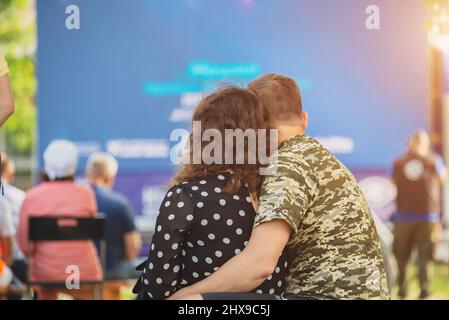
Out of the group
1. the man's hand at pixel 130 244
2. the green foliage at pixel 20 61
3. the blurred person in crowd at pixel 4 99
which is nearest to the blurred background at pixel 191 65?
the man's hand at pixel 130 244

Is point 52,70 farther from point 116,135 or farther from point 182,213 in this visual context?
point 182,213

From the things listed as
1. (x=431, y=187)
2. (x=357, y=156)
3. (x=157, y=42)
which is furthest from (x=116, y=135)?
(x=431, y=187)

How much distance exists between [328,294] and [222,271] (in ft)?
1.10

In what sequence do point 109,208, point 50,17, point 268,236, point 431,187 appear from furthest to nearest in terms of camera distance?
point 431,187 → point 50,17 → point 109,208 → point 268,236

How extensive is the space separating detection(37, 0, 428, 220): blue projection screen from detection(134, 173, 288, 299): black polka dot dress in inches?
149

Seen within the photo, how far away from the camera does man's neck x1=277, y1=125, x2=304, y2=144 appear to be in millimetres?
2494

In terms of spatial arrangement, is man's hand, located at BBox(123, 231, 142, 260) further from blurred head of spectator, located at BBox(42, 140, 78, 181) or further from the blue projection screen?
blurred head of spectator, located at BBox(42, 140, 78, 181)

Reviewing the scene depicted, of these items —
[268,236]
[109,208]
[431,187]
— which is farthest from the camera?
[431,187]

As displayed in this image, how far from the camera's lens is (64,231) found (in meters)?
4.79

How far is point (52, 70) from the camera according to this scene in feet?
20.1

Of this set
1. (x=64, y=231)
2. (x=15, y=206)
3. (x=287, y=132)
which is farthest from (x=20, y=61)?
(x=287, y=132)

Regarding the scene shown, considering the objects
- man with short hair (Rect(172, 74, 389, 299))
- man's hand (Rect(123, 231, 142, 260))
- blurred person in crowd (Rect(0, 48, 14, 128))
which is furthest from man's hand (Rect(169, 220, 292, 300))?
man's hand (Rect(123, 231, 142, 260))

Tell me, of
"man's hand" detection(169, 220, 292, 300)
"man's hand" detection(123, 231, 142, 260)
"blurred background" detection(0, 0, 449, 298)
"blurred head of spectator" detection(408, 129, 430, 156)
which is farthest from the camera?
"blurred head of spectator" detection(408, 129, 430, 156)

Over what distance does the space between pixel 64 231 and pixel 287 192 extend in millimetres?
2779
